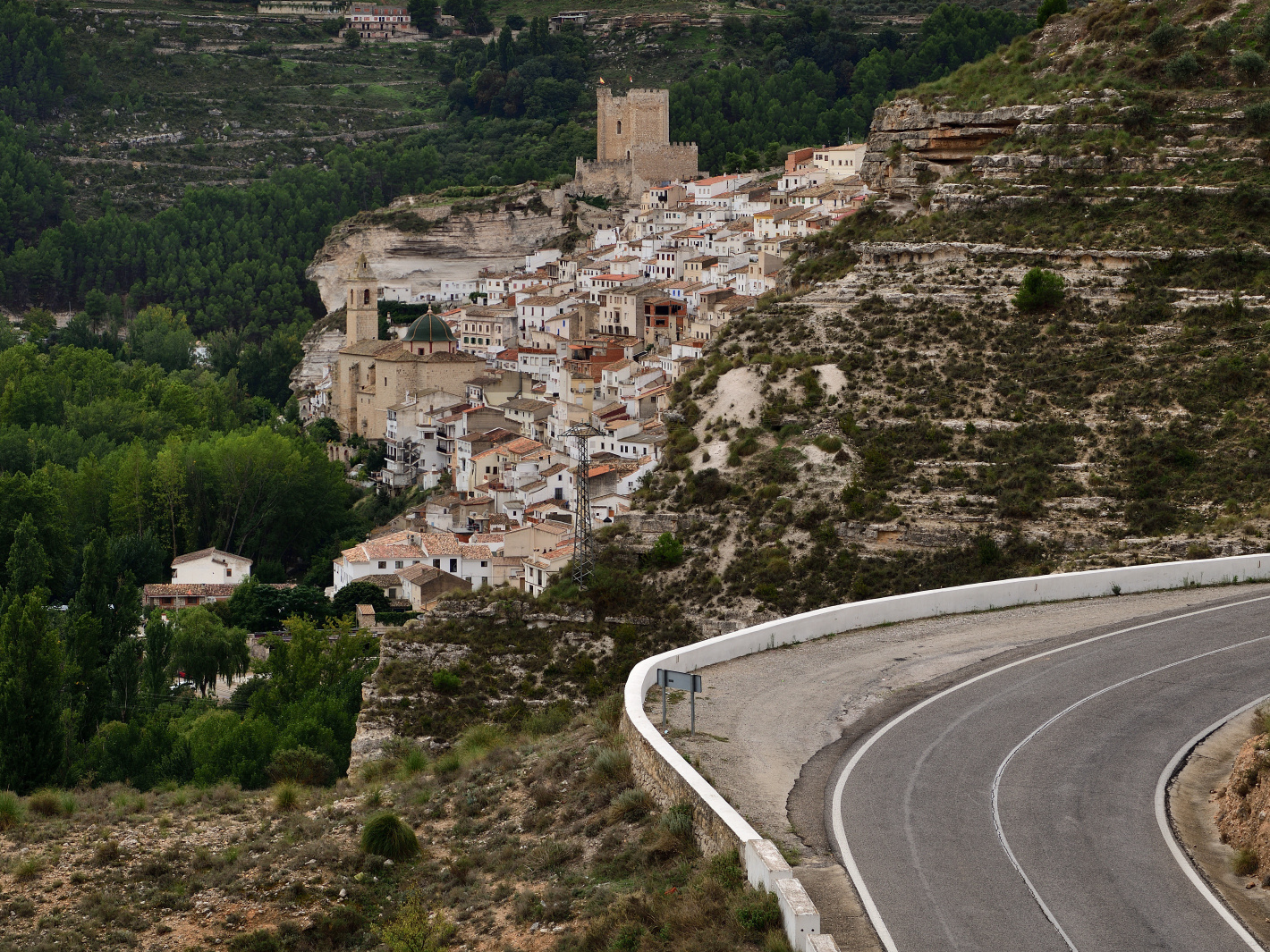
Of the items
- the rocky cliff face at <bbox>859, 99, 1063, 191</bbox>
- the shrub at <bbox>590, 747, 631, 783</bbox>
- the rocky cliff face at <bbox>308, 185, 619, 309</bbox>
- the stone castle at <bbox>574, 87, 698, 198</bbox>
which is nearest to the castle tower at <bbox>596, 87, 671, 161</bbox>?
the stone castle at <bbox>574, 87, 698, 198</bbox>

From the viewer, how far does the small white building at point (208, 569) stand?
158 ft

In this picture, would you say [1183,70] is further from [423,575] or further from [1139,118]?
[423,575]

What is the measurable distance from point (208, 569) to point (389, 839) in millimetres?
35192

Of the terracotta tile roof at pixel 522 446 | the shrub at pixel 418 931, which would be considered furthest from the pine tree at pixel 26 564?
the shrub at pixel 418 931

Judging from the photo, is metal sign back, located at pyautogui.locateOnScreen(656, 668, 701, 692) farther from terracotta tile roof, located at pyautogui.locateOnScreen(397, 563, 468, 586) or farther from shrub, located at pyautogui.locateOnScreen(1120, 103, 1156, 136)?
terracotta tile roof, located at pyautogui.locateOnScreen(397, 563, 468, 586)

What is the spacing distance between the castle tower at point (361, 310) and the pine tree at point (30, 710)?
48190 millimetres

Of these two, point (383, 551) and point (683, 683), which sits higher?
point (383, 551)

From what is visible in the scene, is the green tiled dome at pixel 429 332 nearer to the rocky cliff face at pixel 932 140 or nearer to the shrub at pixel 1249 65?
the rocky cliff face at pixel 932 140

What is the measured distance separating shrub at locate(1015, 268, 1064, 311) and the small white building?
87.5 feet

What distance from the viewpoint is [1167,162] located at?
97.8ft

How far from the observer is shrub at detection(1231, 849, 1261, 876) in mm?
10625

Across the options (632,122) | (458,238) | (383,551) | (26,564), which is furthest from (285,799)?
(632,122)

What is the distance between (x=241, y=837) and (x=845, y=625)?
19.6 feet

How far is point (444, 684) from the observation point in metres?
24.3
